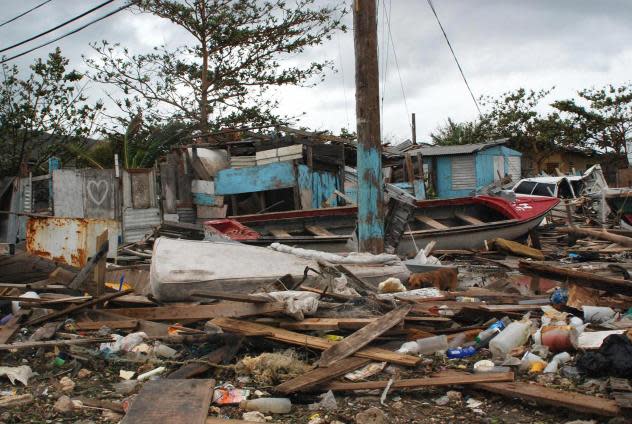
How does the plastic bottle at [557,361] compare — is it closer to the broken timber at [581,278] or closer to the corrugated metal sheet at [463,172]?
the broken timber at [581,278]

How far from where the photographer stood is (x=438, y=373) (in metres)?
4.29

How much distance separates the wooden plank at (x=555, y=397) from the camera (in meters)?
3.41

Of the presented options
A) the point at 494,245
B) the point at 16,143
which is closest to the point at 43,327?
the point at 494,245

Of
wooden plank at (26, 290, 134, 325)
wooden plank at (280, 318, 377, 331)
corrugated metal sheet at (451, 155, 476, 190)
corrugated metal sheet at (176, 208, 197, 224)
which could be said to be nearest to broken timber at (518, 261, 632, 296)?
wooden plank at (280, 318, 377, 331)

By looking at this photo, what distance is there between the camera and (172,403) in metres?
3.72

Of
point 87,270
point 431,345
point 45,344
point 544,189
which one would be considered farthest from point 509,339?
point 544,189

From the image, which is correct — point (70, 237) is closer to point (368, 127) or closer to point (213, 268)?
point (213, 268)

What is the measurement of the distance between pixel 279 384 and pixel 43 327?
2.55 meters

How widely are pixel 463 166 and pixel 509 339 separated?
2473 centimetres

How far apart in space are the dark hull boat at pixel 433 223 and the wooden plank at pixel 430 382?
671 cm

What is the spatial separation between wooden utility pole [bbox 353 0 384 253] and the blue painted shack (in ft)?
65.4

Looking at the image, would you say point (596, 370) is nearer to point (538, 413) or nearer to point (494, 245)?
point (538, 413)

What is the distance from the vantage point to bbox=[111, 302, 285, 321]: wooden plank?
16.5 feet

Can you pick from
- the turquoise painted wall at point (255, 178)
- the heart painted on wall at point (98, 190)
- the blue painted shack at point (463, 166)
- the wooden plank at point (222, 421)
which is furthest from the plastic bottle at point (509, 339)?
the blue painted shack at point (463, 166)
